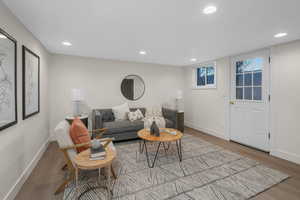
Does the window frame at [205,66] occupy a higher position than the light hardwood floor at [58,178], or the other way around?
the window frame at [205,66]

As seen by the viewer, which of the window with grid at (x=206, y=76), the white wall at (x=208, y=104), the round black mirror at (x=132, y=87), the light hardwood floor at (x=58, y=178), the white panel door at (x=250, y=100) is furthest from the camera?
the round black mirror at (x=132, y=87)

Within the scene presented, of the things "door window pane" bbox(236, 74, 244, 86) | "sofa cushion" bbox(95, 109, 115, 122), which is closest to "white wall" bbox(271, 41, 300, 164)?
"door window pane" bbox(236, 74, 244, 86)

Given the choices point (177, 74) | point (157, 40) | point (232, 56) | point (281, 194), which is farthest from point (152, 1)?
point (177, 74)

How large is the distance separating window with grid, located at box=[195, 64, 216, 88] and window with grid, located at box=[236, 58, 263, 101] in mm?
769

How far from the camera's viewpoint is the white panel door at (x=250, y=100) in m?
3.15

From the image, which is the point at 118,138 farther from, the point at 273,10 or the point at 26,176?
the point at 273,10

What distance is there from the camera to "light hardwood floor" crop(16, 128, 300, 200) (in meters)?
1.81

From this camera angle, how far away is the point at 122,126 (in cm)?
361

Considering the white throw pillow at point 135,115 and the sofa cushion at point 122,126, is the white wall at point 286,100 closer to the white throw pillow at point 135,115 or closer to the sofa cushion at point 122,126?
the sofa cushion at point 122,126

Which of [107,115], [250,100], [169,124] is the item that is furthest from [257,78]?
[107,115]

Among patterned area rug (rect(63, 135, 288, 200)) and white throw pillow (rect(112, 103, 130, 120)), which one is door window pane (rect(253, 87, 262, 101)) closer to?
patterned area rug (rect(63, 135, 288, 200))

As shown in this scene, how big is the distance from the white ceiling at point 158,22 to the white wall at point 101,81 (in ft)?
3.08

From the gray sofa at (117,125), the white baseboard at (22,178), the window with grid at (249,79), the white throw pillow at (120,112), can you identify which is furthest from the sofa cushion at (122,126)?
the window with grid at (249,79)

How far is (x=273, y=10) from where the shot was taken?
168 centimetres
